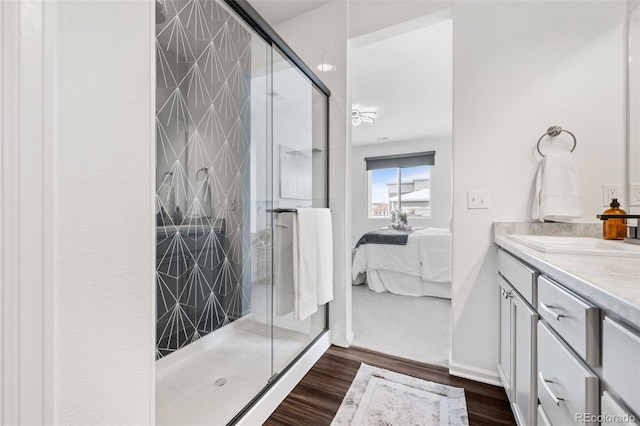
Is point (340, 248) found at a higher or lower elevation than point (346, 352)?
higher

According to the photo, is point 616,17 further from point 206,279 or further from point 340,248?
point 206,279

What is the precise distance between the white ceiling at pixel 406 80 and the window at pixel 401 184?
103 cm

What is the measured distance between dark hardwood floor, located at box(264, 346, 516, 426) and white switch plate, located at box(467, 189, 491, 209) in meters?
1.08

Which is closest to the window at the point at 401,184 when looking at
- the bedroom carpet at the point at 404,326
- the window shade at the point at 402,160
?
the window shade at the point at 402,160

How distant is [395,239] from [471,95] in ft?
7.40

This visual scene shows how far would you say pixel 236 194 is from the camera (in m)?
1.55

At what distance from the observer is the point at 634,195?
1.44 m

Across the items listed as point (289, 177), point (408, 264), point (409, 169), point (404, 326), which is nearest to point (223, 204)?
point (289, 177)

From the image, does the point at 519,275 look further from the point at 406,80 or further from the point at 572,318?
the point at 406,80

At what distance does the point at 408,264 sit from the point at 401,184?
11.8 ft
